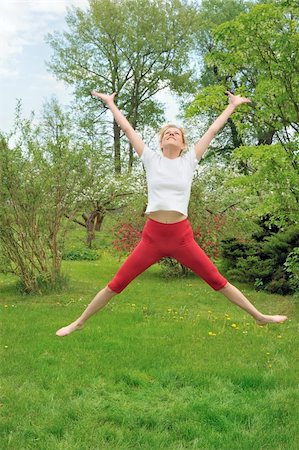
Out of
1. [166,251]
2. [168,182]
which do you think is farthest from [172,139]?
[166,251]

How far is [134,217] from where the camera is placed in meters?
16.9

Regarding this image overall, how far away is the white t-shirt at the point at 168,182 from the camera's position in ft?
14.5

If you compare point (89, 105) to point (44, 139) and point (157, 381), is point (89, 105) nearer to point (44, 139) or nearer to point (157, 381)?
point (44, 139)

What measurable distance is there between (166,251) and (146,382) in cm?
217

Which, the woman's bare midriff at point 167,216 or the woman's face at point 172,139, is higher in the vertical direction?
the woman's face at point 172,139

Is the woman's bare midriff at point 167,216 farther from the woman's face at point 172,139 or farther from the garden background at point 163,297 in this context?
the garden background at point 163,297

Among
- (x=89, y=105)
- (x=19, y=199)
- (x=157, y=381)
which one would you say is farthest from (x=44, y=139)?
(x=89, y=105)

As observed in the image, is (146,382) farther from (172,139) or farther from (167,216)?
(172,139)

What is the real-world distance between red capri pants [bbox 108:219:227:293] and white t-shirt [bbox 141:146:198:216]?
0.15 m

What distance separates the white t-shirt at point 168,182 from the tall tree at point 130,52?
2846 centimetres

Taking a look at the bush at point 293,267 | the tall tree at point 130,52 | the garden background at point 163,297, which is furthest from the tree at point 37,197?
the tall tree at point 130,52

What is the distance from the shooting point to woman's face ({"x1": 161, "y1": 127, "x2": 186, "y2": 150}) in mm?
4574

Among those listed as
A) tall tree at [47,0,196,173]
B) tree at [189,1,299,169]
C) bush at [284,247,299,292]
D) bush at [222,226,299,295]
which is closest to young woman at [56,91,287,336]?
tree at [189,1,299,169]

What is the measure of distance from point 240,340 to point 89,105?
30.0m
